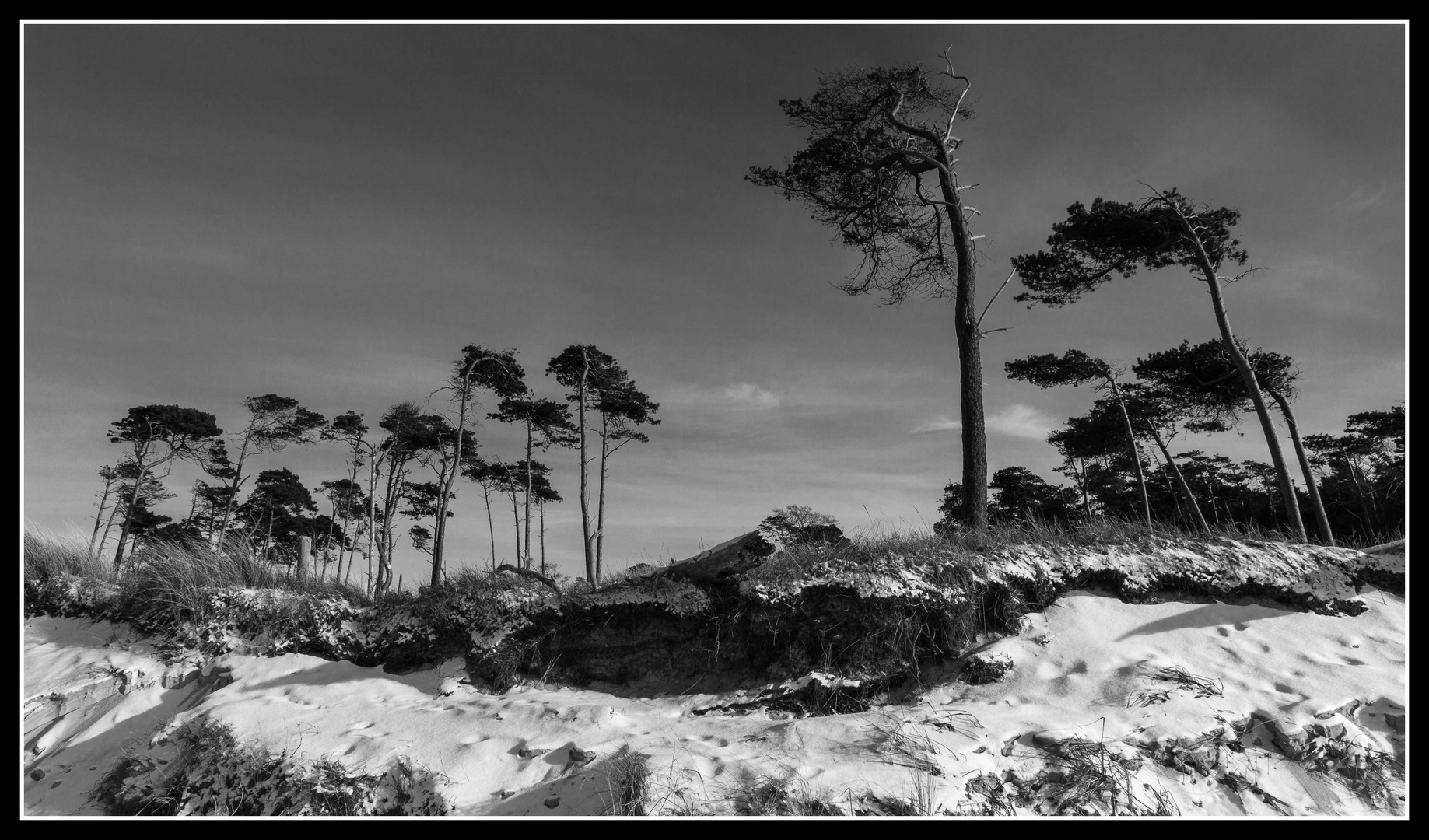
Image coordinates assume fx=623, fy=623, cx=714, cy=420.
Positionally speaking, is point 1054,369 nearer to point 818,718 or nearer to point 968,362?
point 968,362

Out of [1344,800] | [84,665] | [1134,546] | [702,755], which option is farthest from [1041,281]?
[84,665]

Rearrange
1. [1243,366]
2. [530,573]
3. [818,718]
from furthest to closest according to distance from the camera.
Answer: [1243,366] < [530,573] < [818,718]

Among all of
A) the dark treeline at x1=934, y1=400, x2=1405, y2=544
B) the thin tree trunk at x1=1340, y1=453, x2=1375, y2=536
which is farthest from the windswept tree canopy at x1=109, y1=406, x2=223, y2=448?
the thin tree trunk at x1=1340, y1=453, x2=1375, y2=536

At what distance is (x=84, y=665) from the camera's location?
17.8ft

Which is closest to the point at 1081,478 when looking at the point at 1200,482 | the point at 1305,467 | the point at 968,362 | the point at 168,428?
the point at 1200,482

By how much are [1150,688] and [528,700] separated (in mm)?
4422

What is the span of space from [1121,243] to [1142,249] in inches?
18.9

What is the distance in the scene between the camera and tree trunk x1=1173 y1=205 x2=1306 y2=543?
12.3m

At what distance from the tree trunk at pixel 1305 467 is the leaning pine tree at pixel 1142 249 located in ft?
1.96

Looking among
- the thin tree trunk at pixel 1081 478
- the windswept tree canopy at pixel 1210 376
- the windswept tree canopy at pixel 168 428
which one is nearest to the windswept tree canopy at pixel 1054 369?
the windswept tree canopy at pixel 1210 376

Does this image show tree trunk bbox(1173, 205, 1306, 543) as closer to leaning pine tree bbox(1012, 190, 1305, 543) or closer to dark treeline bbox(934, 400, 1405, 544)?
leaning pine tree bbox(1012, 190, 1305, 543)

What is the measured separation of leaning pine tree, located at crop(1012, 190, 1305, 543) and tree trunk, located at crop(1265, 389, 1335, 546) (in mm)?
597

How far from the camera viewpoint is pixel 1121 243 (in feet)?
46.4
